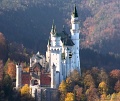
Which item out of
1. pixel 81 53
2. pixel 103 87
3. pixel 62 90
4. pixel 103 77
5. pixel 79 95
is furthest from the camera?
pixel 81 53

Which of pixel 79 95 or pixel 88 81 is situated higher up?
pixel 88 81

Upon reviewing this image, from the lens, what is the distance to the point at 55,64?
289ft

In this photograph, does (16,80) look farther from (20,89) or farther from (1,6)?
(1,6)

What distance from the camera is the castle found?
285ft

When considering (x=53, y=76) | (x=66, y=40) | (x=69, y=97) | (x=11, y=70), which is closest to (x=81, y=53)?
(x=11, y=70)

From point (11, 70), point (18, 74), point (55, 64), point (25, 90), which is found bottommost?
point (25, 90)

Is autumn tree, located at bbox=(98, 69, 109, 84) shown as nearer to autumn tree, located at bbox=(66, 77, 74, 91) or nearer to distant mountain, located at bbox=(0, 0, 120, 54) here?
autumn tree, located at bbox=(66, 77, 74, 91)

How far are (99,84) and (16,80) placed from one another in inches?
406

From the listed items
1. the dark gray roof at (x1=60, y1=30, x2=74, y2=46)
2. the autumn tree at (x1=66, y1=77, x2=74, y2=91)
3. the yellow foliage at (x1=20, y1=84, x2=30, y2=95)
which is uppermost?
the dark gray roof at (x1=60, y1=30, x2=74, y2=46)

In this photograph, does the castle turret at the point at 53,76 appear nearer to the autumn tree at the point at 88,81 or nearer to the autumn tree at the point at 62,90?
the autumn tree at the point at 62,90

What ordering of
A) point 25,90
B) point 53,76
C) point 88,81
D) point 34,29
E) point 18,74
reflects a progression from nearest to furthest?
point 25,90
point 53,76
point 18,74
point 88,81
point 34,29

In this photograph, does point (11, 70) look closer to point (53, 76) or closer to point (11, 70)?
point (11, 70)

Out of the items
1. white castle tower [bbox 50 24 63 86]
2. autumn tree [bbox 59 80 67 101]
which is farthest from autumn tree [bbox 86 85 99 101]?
white castle tower [bbox 50 24 63 86]

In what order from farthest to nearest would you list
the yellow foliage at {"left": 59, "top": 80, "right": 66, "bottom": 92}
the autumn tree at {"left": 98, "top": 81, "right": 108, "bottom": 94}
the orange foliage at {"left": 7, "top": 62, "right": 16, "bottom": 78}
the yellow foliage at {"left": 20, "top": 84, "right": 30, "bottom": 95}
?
the orange foliage at {"left": 7, "top": 62, "right": 16, "bottom": 78} → the autumn tree at {"left": 98, "top": 81, "right": 108, "bottom": 94} → the yellow foliage at {"left": 59, "top": 80, "right": 66, "bottom": 92} → the yellow foliage at {"left": 20, "top": 84, "right": 30, "bottom": 95}
